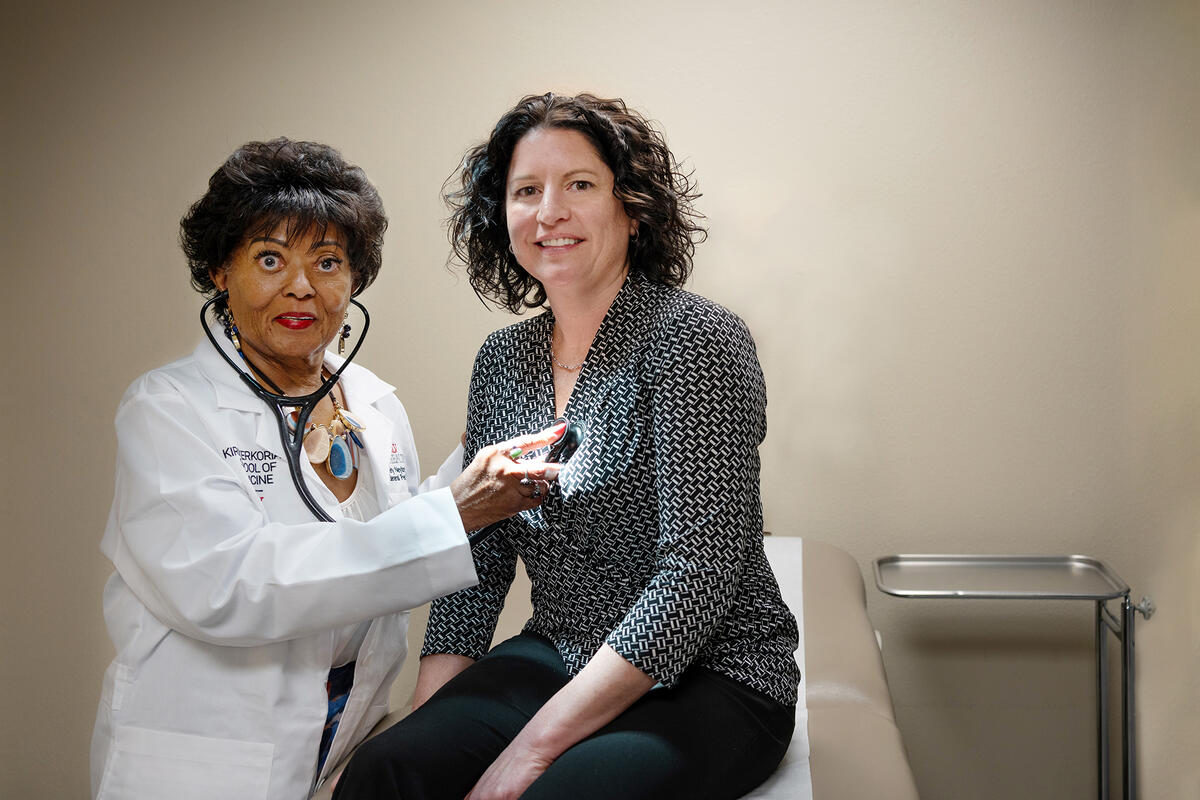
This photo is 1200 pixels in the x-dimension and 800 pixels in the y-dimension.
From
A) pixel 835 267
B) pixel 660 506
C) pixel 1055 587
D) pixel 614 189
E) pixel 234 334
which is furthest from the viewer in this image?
pixel 835 267

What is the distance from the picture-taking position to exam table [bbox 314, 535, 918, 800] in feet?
4.76

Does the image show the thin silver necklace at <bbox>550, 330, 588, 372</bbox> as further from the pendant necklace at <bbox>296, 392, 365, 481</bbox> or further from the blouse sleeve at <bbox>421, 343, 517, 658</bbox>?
the pendant necklace at <bbox>296, 392, 365, 481</bbox>

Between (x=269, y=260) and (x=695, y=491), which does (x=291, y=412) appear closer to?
(x=269, y=260)

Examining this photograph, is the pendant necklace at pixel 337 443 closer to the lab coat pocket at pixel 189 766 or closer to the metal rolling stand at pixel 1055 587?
the lab coat pocket at pixel 189 766

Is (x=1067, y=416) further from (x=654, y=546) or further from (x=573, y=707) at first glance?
(x=573, y=707)

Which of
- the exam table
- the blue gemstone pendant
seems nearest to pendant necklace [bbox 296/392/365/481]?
the blue gemstone pendant

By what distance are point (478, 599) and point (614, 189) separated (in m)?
0.65

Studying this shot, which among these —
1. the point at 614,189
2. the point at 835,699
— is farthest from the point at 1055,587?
the point at 614,189

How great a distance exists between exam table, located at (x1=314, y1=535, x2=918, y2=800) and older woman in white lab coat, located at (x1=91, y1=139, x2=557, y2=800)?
0.49 ft

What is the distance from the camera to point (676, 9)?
2.69 metres

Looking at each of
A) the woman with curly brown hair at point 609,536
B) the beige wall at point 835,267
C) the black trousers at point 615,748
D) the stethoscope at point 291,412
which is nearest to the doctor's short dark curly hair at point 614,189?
the woman with curly brown hair at point 609,536

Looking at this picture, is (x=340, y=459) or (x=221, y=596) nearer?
(x=221, y=596)

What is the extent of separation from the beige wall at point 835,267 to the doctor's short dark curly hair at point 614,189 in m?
1.11

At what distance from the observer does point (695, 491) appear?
4.44 feet
